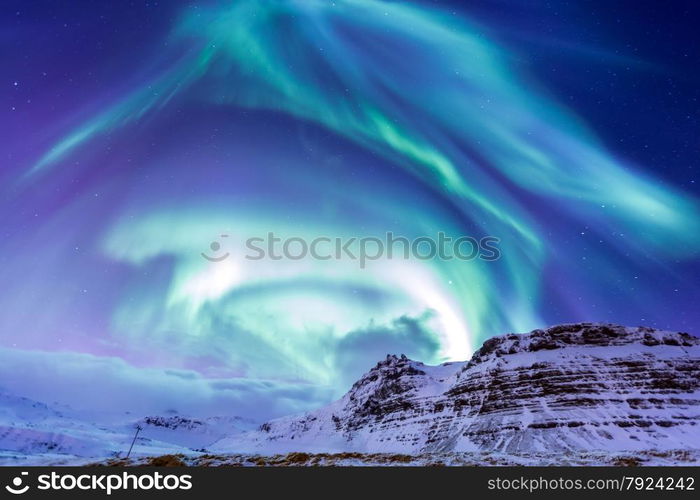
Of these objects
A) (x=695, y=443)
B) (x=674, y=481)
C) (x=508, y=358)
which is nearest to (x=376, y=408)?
(x=508, y=358)

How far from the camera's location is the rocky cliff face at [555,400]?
122500 mm

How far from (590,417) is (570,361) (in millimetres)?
33599

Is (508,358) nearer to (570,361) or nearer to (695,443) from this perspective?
(570,361)

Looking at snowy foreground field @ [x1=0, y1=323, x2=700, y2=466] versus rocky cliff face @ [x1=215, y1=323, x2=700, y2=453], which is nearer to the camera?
snowy foreground field @ [x1=0, y1=323, x2=700, y2=466]

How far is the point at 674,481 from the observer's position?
18797 millimetres

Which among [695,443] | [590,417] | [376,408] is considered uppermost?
[376,408]

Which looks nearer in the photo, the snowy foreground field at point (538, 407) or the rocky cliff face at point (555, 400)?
the snowy foreground field at point (538, 407)

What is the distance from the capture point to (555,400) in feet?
464

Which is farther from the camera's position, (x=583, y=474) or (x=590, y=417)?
(x=590, y=417)

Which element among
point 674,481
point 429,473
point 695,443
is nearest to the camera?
point 429,473

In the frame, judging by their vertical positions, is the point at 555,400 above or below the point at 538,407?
above

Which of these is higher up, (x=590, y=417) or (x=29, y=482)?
(x=590, y=417)

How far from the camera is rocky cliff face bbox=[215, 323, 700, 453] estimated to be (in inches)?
4823

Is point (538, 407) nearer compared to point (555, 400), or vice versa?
point (538, 407)
